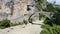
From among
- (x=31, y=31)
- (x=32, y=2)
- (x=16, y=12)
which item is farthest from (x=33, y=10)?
(x=31, y=31)

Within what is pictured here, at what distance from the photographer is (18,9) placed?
22516 millimetres

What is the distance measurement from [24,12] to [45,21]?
10.3ft

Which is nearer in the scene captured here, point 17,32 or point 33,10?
point 17,32

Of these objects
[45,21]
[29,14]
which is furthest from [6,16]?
[45,21]

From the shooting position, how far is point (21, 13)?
2259 centimetres

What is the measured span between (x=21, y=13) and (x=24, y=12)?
0.46 metres

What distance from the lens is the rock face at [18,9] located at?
22.3 metres

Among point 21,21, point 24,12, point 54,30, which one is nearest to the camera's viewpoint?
point 54,30

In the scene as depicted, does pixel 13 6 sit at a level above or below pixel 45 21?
above

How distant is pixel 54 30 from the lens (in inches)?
641

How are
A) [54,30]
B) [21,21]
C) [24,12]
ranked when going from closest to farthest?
1. [54,30]
2. [21,21]
3. [24,12]

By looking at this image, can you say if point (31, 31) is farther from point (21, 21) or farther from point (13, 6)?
point (13, 6)

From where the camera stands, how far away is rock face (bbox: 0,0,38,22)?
22312 millimetres

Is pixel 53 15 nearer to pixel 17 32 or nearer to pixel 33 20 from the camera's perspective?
pixel 33 20
